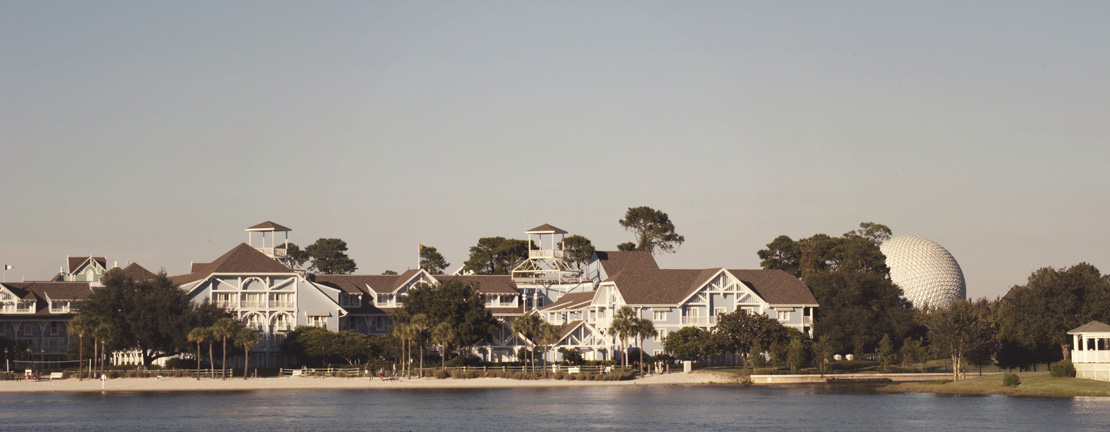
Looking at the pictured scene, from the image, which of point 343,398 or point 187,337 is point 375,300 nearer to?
point 187,337

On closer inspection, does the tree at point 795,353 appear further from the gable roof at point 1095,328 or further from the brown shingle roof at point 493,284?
the brown shingle roof at point 493,284

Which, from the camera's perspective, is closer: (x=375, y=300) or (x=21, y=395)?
(x=21, y=395)

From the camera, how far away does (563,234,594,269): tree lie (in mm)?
165000

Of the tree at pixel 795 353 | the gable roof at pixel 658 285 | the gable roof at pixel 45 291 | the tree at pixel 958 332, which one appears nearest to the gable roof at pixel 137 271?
the gable roof at pixel 45 291

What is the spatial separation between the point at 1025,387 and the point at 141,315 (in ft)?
230

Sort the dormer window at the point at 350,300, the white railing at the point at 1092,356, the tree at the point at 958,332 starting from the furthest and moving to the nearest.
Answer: the dormer window at the point at 350,300
the tree at the point at 958,332
the white railing at the point at 1092,356

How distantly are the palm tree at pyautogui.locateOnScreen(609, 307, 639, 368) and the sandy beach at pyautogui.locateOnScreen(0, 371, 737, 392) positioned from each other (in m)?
3.96

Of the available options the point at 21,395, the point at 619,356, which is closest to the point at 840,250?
the point at 619,356

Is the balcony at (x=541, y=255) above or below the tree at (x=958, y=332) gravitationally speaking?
above

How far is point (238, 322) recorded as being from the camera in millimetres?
111438

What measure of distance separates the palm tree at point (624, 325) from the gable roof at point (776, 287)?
21.3 m

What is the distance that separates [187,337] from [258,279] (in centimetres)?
1813

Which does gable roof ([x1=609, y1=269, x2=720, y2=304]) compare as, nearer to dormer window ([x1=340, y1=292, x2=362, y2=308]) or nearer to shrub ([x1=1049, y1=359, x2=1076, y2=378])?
dormer window ([x1=340, y1=292, x2=362, y2=308])

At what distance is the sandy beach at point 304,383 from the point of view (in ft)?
335
